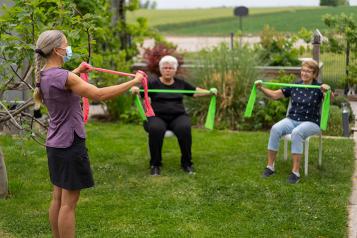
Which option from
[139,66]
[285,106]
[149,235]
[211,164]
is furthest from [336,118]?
[149,235]

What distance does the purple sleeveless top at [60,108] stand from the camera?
349 cm

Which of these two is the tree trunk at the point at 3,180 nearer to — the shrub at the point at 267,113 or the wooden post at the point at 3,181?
the wooden post at the point at 3,181

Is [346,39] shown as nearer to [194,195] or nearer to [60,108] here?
[194,195]

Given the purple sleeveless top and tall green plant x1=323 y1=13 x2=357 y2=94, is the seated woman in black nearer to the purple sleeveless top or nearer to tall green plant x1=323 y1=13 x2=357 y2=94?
the purple sleeveless top

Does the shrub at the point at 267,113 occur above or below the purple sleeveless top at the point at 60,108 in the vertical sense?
below

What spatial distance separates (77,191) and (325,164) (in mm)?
3180

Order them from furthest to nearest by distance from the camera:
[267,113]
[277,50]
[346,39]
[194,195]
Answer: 1. [277,50]
2. [346,39]
3. [267,113]
4. [194,195]

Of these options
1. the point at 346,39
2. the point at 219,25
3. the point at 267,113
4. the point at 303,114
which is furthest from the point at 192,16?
the point at 303,114

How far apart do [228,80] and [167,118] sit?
207cm

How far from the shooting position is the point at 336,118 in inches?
303

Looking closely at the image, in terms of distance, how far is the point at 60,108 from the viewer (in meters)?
3.57

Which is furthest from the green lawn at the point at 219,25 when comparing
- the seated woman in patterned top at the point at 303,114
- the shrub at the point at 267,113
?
the seated woman in patterned top at the point at 303,114

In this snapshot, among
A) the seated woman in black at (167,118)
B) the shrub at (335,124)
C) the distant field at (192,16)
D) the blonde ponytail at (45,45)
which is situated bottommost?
the shrub at (335,124)

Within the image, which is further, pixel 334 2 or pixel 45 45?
pixel 334 2
